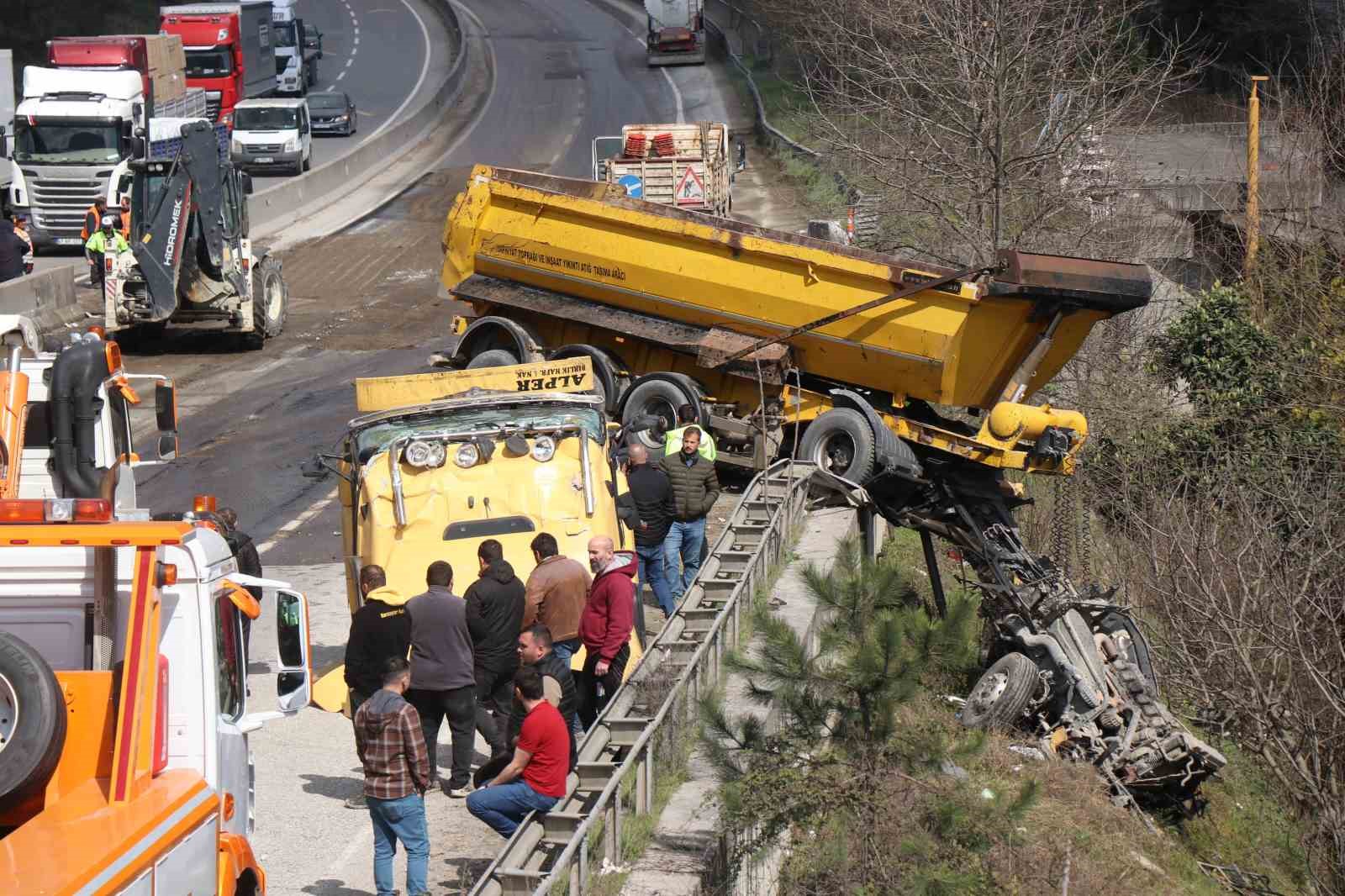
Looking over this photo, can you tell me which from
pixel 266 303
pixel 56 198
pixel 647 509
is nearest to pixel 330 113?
pixel 56 198

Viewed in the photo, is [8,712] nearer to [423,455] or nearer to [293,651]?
[293,651]

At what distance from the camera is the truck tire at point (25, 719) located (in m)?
5.12

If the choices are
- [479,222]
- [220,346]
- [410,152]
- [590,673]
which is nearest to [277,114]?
[410,152]

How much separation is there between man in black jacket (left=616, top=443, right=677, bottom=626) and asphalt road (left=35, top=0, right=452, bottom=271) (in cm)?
3014

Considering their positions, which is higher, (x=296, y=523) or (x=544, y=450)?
(x=544, y=450)

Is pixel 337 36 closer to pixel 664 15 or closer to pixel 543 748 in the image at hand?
pixel 664 15

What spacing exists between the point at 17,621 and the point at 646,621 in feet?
24.8

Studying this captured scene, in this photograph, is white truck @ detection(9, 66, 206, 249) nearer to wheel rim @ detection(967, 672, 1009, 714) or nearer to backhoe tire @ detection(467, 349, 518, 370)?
backhoe tire @ detection(467, 349, 518, 370)

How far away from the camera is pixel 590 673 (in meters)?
9.49

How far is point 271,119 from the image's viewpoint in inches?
1647

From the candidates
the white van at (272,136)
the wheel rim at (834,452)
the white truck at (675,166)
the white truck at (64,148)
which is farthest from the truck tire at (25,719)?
the white van at (272,136)

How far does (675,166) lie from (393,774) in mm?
26862

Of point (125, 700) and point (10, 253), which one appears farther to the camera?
point (10, 253)

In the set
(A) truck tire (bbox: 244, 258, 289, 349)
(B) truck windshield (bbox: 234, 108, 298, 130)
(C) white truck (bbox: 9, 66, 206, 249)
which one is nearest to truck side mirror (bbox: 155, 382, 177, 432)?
(A) truck tire (bbox: 244, 258, 289, 349)
